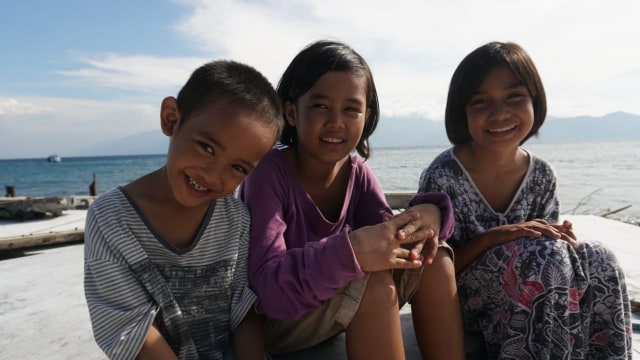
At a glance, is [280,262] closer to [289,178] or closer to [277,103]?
[289,178]

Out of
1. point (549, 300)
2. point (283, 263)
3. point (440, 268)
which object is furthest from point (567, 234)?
point (283, 263)

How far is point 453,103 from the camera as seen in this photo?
2.27 meters

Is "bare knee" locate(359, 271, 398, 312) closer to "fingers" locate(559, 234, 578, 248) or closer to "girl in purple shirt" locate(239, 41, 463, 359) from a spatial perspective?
"girl in purple shirt" locate(239, 41, 463, 359)

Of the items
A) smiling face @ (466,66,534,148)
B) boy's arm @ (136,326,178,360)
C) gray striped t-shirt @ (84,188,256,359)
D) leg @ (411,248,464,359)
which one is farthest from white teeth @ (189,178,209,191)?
smiling face @ (466,66,534,148)

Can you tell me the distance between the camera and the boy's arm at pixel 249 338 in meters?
1.61

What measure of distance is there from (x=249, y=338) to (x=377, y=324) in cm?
48

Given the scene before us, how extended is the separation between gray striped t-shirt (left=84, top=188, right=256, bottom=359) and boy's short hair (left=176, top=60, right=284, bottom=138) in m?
0.37

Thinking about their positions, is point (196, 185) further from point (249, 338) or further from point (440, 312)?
point (440, 312)

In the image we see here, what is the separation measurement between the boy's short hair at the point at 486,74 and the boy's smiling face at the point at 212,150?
3.59 feet

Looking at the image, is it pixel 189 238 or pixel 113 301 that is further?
pixel 189 238

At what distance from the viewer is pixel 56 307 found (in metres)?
2.71

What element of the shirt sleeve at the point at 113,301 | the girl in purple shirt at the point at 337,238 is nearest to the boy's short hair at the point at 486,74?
the girl in purple shirt at the point at 337,238

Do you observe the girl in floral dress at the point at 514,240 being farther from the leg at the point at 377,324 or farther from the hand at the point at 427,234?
the leg at the point at 377,324

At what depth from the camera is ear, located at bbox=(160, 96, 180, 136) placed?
160 centimetres
